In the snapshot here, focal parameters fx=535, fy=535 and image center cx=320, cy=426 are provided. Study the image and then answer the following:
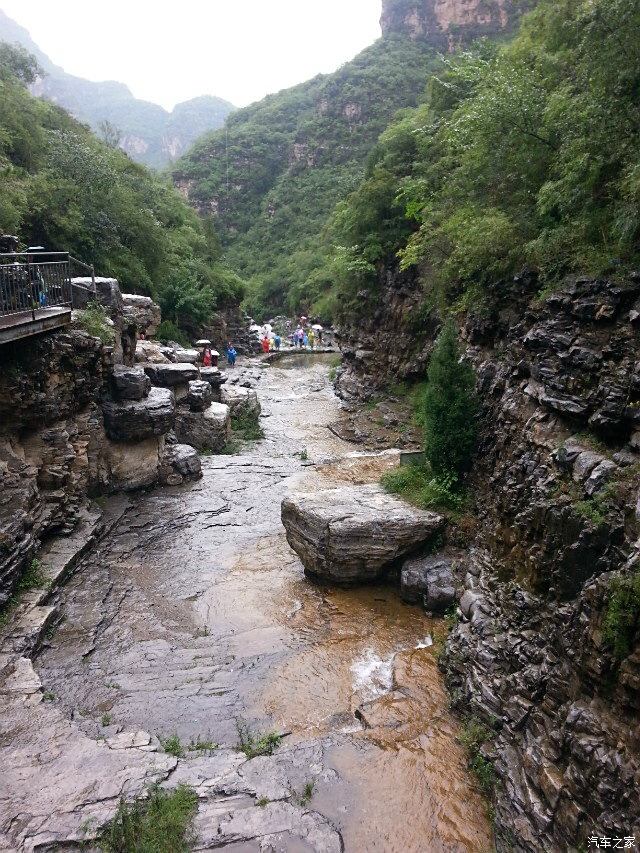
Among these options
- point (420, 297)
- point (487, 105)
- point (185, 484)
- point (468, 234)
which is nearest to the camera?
point (487, 105)

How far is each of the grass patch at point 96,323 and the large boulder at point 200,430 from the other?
18.3 ft

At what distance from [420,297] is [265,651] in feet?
52.7

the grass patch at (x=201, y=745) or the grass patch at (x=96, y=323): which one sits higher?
the grass patch at (x=96, y=323)

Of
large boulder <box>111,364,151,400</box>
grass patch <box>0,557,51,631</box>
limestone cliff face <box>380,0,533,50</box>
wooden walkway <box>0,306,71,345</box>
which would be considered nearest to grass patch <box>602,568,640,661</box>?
grass patch <box>0,557,51,631</box>

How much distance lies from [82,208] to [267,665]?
74.6 feet

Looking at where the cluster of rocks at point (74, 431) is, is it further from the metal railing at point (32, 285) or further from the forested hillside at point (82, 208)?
the forested hillside at point (82, 208)

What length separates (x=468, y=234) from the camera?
1200 cm

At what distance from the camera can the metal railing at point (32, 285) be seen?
33.7ft

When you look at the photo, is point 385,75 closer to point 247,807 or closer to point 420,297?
point 420,297

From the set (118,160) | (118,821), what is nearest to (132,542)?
(118,821)

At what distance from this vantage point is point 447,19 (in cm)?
7050

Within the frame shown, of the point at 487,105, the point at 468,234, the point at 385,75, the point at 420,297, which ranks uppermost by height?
the point at 385,75

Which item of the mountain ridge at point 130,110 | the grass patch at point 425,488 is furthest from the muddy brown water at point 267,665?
the mountain ridge at point 130,110

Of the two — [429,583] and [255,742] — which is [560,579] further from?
[255,742]
